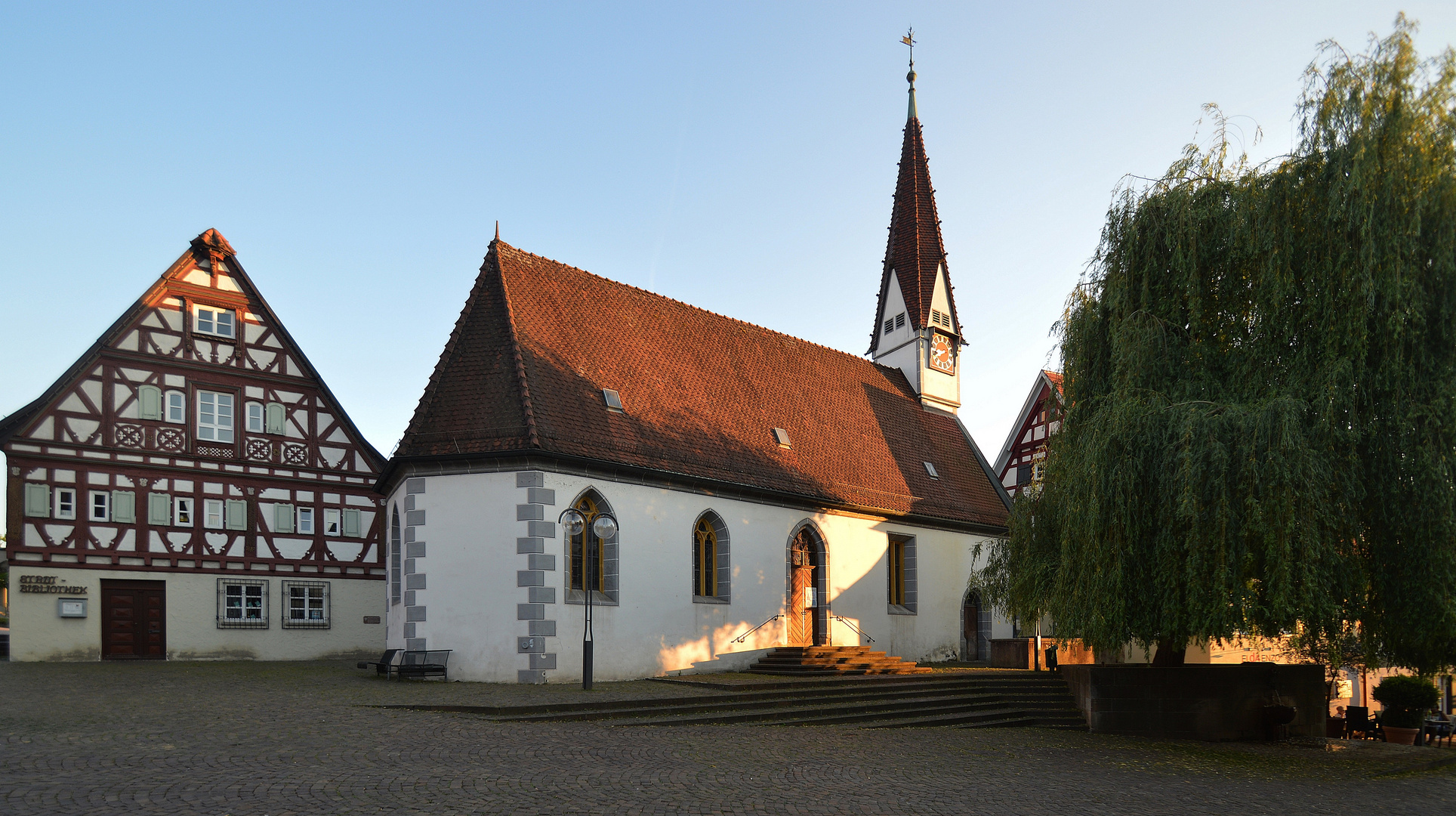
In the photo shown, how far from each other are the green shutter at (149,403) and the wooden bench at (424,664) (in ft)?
34.6

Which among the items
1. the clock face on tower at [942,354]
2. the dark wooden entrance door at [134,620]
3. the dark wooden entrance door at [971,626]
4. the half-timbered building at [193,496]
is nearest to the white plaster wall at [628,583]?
the dark wooden entrance door at [971,626]

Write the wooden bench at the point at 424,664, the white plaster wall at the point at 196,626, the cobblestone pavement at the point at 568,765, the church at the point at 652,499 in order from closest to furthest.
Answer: the cobblestone pavement at the point at 568,765 → the wooden bench at the point at 424,664 → the church at the point at 652,499 → the white plaster wall at the point at 196,626

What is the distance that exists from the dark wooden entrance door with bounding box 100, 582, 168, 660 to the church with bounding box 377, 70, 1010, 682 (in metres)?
7.02

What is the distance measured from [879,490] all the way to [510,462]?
990cm

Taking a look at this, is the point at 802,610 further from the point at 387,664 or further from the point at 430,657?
the point at 387,664

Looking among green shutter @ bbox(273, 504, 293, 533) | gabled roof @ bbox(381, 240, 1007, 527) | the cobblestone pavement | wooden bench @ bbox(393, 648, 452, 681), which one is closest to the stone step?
the cobblestone pavement

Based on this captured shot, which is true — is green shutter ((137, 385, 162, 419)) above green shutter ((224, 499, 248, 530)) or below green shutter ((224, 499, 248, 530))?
above

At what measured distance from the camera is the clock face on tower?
3089 centimetres

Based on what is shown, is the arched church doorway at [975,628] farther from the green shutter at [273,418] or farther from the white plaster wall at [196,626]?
the green shutter at [273,418]

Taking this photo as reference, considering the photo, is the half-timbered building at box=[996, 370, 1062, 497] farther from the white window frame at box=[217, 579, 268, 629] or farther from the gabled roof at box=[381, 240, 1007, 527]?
the white window frame at box=[217, 579, 268, 629]

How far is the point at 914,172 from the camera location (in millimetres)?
32531

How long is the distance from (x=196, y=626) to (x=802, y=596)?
1394 cm

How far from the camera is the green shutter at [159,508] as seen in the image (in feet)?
78.3

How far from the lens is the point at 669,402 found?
70.0 ft
